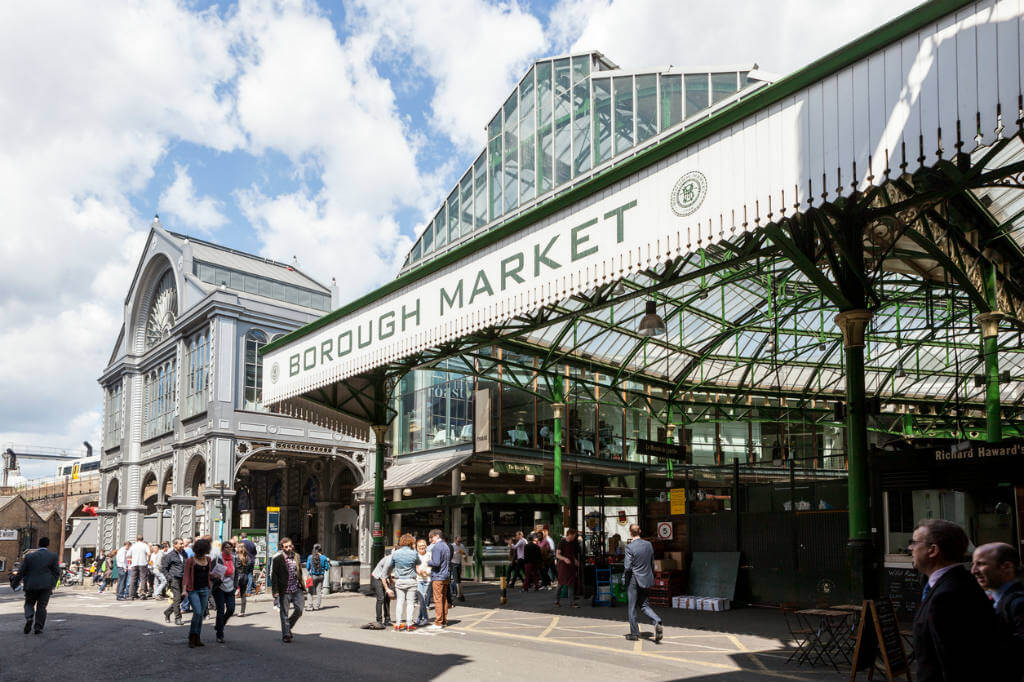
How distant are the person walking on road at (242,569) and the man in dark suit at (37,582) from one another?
3809 millimetres

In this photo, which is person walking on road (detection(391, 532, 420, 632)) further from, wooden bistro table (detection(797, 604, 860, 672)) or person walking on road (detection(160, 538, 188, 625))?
wooden bistro table (detection(797, 604, 860, 672))

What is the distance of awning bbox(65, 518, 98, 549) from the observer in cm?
4544

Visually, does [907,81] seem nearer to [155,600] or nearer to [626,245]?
[626,245]

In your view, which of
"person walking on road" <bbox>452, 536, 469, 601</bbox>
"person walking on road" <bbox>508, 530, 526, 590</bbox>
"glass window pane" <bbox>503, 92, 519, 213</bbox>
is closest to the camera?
"person walking on road" <bbox>452, 536, 469, 601</bbox>

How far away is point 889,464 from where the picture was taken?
541 inches

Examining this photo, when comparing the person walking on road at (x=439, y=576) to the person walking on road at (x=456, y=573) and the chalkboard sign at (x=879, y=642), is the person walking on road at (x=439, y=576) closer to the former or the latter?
the person walking on road at (x=456, y=573)

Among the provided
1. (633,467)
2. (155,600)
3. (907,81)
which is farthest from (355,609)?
(633,467)

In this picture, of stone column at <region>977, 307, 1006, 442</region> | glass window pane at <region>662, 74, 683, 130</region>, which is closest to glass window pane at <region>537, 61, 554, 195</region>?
glass window pane at <region>662, 74, 683, 130</region>

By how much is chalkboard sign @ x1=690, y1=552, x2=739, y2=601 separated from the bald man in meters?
12.7

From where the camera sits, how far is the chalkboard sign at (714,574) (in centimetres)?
1686

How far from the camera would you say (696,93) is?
29734 millimetres

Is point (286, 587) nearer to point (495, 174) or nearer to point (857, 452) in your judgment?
point (857, 452)

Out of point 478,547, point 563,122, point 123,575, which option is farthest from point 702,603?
point 563,122

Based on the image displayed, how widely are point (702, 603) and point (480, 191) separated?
2352 cm
